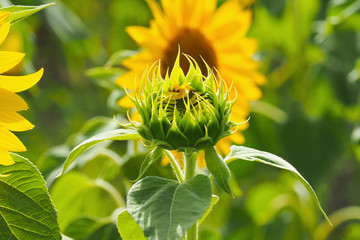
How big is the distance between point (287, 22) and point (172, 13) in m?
0.50

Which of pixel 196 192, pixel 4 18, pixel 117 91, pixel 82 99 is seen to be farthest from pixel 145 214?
pixel 82 99

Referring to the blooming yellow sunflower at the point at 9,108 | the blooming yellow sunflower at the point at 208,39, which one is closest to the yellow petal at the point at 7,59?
the blooming yellow sunflower at the point at 9,108

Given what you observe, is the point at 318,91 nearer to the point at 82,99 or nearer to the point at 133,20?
the point at 133,20

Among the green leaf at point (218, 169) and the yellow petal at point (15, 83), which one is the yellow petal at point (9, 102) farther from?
the green leaf at point (218, 169)

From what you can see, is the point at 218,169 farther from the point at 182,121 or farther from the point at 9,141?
the point at 9,141

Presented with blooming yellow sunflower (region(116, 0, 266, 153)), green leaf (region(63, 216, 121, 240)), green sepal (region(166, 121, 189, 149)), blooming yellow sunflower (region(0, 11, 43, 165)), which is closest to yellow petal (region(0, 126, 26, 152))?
blooming yellow sunflower (region(0, 11, 43, 165))

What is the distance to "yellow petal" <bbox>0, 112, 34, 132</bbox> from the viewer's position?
0.48 metres

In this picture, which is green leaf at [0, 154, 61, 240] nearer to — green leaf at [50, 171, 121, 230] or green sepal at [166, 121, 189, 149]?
green sepal at [166, 121, 189, 149]

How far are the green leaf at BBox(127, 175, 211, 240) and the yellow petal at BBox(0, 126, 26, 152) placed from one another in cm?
9

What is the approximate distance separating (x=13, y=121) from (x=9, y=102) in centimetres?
1

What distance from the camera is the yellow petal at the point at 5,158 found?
19.0 inches

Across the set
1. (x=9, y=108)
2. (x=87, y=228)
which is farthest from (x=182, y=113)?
(x=87, y=228)

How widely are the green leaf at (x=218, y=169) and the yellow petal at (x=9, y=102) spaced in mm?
132

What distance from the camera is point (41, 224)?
0.50m
